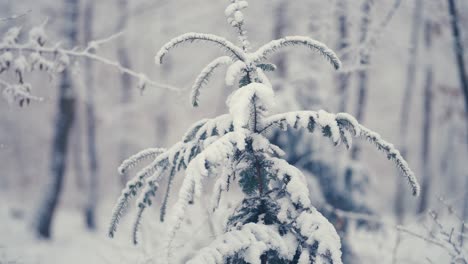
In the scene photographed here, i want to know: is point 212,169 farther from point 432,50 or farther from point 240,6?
point 432,50

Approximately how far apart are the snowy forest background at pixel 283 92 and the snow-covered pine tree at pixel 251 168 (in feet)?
1.75

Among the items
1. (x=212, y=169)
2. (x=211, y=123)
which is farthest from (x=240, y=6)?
(x=212, y=169)

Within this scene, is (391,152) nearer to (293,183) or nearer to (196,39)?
(293,183)

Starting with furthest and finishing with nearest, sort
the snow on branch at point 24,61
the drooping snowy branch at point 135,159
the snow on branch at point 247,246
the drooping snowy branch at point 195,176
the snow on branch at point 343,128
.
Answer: the snow on branch at point 24,61, the drooping snowy branch at point 135,159, the snow on branch at point 343,128, the snow on branch at point 247,246, the drooping snowy branch at point 195,176

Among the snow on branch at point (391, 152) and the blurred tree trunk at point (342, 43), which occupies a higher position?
the blurred tree trunk at point (342, 43)

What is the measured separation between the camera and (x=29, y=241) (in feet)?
30.9

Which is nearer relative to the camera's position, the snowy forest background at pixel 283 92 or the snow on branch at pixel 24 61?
the snow on branch at pixel 24 61

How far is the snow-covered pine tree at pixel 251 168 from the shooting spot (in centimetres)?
214

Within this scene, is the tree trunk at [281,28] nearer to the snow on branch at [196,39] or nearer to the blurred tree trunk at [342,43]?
the blurred tree trunk at [342,43]

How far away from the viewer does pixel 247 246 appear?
2199 mm

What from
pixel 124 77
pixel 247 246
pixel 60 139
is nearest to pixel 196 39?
pixel 247 246

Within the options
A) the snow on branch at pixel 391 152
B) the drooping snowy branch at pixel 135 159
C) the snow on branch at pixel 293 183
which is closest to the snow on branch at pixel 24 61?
the drooping snowy branch at pixel 135 159

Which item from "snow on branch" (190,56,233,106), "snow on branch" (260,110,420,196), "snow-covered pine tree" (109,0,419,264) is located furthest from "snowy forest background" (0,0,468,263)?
"snow on branch" (190,56,233,106)

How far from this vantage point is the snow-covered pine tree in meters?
2.14
